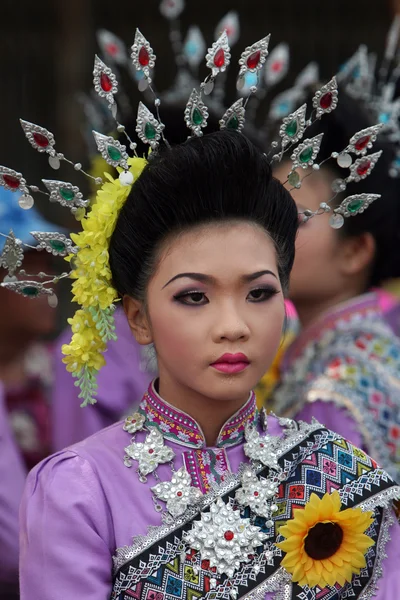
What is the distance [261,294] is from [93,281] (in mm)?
351

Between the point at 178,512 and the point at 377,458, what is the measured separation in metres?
1.05

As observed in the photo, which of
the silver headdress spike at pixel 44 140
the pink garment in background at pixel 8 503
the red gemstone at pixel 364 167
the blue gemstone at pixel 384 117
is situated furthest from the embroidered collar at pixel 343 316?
the silver headdress spike at pixel 44 140

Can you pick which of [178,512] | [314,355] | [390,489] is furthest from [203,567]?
[314,355]

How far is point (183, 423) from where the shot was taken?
86.7 inches

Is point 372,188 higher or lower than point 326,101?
lower

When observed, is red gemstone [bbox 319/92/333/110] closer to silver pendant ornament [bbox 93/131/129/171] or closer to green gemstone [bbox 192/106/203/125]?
green gemstone [bbox 192/106/203/125]

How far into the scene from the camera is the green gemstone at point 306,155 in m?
2.24

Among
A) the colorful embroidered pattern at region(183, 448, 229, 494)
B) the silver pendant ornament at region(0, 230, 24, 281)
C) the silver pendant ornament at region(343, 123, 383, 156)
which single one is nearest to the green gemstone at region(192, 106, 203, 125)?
the silver pendant ornament at region(343, 123, 383, 156)

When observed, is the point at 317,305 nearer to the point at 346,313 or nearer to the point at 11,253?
the point at 346,313

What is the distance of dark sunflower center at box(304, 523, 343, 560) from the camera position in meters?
2.12

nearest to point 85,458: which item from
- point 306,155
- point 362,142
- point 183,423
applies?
point 183,423

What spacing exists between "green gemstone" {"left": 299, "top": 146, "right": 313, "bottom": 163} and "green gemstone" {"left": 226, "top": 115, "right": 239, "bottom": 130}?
0.49 feet

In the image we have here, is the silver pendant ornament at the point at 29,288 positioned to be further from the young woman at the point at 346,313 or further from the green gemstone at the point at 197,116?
the young woman at the point at 346,313

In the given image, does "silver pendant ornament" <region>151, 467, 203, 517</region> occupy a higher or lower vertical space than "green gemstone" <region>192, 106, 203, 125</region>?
lower
